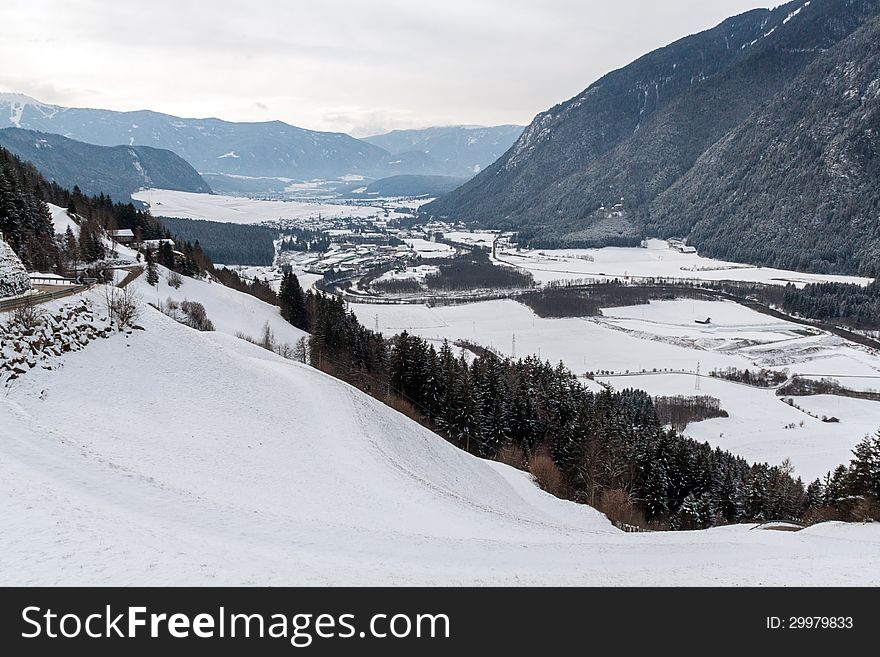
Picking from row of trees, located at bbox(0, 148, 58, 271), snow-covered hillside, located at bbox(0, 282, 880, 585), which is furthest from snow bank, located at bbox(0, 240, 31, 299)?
row of trees, located at bbox(0, 148, 58, 271)

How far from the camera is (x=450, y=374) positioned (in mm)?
47844

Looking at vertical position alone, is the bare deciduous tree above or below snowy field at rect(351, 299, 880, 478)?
above

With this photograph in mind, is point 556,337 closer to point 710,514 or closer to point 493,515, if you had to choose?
point 710,514

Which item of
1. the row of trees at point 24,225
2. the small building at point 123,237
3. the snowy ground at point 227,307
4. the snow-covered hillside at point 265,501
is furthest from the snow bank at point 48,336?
the small building at point 123,237

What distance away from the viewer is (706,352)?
107m

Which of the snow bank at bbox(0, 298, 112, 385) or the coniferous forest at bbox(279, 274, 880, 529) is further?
the coniferous forest at bbox(279, 274, 880, 529)

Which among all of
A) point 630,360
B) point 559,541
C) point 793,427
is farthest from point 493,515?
point 630,360

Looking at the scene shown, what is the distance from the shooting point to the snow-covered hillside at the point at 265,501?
46.6 ft

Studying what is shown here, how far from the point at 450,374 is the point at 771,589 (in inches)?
1355

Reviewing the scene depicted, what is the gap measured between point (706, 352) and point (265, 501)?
106m

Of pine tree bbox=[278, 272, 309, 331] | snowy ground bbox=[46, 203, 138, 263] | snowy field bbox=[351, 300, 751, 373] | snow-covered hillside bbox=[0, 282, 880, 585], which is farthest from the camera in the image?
snowy field bbox=[351, 300, 751, 373]

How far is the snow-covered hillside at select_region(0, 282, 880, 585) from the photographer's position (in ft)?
46.6

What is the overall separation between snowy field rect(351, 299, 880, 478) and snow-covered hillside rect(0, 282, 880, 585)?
45785 millimetres

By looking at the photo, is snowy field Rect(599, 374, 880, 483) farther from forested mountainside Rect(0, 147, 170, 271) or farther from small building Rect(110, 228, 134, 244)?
small building Rect(110, 228, 134, 244)
